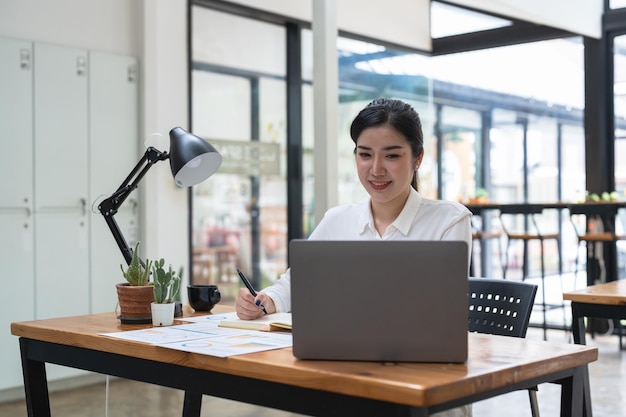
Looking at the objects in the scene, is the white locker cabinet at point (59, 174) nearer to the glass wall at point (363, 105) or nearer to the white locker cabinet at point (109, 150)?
the white locker cabinet at point (109, 150)

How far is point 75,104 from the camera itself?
16.7 feet

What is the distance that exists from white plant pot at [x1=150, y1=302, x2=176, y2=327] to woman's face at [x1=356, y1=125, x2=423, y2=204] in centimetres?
65

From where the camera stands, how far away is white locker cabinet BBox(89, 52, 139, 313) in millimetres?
5184

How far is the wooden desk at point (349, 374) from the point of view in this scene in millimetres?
1387

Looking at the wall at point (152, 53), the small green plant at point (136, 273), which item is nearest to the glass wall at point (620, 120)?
the wall at point (152, 53)

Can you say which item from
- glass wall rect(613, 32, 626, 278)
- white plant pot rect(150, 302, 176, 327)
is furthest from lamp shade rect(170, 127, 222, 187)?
glass wall rect(613, 32, 626, 278)

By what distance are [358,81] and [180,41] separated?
2.19m

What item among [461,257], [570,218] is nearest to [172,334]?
[461,257]

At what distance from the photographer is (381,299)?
1.51m

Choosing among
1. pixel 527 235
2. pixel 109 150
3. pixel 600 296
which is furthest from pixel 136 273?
pixel 527 235

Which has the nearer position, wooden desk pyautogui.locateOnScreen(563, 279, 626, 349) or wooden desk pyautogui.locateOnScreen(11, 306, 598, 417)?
wooden desk pyautogui.locateOnScreen(11, 306, 598, 417)

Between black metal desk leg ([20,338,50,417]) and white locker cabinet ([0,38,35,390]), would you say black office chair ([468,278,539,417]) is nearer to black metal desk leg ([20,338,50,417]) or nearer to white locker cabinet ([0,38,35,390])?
black metal desk leg ([20,338,50,417])

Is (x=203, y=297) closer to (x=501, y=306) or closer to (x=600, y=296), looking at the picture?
(x=501, y=306)

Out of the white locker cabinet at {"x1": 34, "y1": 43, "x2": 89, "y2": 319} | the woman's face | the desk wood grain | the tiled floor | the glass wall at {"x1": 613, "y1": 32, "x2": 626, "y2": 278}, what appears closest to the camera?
the woman's face
